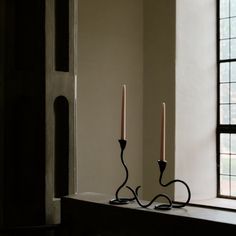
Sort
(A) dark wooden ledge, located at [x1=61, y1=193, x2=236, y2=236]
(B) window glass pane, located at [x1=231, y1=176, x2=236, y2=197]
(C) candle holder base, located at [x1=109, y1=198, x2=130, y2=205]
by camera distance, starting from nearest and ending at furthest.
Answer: (A) dark wooden ledge, located at [x1=61, y1=193, x2=236, y2=236] → (C) candle holder base, located at [x1=109, y1=198, x2=130, y2=205] → (B) window glass pane, located at [x1=231, y1=176, x2=236, y2=197]

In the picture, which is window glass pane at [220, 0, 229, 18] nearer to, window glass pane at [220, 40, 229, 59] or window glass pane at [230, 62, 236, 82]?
window glass pane at [220, 40, 229, 59]

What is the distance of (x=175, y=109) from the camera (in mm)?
4227

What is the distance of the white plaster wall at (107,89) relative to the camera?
12.9 feet

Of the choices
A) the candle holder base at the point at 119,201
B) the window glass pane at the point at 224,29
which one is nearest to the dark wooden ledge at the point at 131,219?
the candle holder base at the point at 119,201

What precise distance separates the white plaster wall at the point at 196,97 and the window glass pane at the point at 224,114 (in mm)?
69

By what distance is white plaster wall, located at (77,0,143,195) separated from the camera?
3.92 meters

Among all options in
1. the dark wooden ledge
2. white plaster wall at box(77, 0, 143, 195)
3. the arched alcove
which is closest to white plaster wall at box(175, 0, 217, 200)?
white plaster wall at box(77, 0, 143, 195)

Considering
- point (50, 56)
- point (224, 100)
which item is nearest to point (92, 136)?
point (224, 100)

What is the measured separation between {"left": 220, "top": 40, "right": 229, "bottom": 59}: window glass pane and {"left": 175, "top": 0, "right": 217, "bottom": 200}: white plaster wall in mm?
69

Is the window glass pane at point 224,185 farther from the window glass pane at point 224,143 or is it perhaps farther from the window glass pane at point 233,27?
the window glass pane at point 233,27
